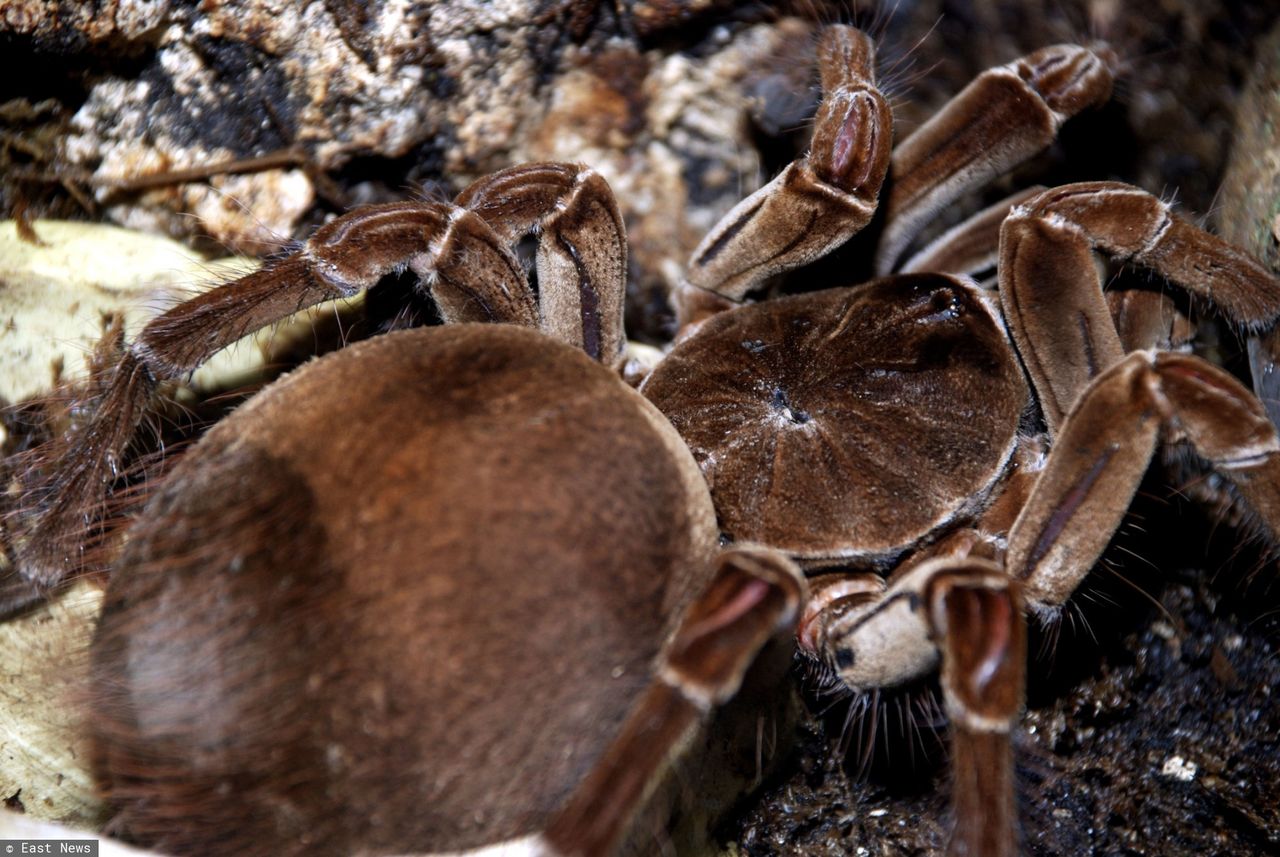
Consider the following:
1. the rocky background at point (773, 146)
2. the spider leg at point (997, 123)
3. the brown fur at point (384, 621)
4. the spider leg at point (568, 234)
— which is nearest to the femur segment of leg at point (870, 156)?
the spider leg at point (997, 123)

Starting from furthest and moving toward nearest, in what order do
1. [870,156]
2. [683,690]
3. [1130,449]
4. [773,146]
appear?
[773,146] → [870,156] → [1130,449] → [683,690]

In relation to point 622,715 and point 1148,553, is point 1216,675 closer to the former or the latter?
point 1148,553

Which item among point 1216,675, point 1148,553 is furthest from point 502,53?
point 1216,675

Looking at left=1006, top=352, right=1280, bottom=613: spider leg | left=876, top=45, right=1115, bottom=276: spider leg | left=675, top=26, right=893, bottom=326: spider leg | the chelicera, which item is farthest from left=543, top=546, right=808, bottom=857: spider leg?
left=876, top=45, right=1115, bottom=276: spider leg

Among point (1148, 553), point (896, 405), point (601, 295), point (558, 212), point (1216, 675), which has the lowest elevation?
point (1216, 675)

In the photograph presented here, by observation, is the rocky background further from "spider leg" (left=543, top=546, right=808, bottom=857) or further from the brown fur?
the brown fur

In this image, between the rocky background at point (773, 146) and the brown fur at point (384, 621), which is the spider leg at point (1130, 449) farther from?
the brown fur at point (384, 621)

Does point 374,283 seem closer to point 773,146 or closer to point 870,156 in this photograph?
point 870,156

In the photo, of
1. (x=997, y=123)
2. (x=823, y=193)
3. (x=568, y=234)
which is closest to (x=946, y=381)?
(x=823, y=193)
